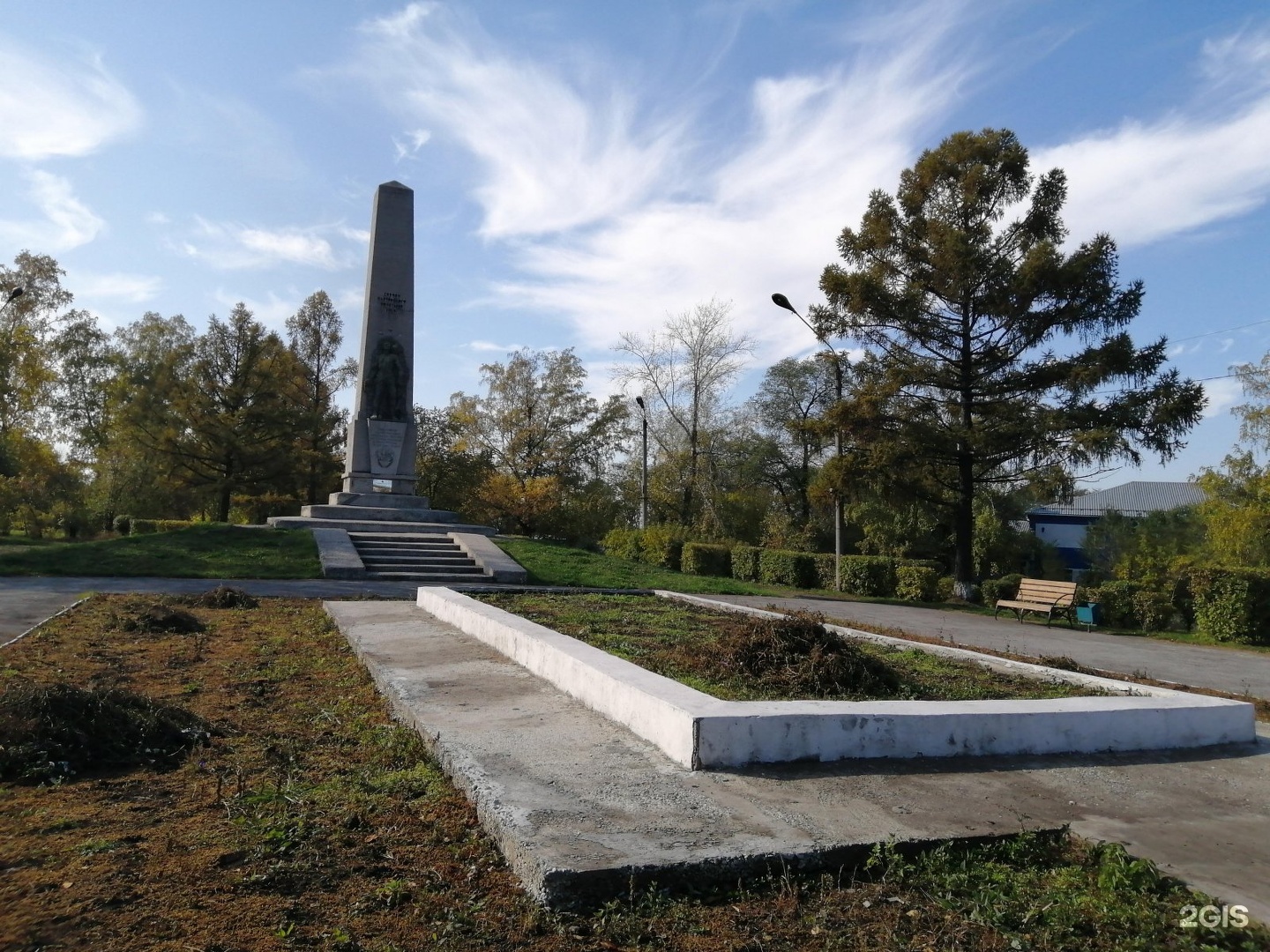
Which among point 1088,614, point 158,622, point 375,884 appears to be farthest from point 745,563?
point 375,884

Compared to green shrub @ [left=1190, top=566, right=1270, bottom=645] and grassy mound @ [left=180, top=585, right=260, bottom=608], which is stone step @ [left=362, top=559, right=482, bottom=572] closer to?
grassy mound @ [left=180, top=585, right=260, bottom=608]

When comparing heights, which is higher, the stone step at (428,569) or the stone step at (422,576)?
the stone step at (428,569)

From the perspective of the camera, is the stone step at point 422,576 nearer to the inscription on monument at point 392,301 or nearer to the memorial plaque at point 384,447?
the memorial plaque at point 384,447

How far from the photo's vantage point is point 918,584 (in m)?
20.2

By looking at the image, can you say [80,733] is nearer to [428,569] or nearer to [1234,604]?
[428,569]

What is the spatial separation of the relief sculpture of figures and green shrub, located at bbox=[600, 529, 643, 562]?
27.8 feet

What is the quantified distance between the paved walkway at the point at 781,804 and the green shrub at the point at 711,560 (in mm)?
19861

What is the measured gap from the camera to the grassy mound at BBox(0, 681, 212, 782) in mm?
4094

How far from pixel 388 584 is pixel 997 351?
1496cm

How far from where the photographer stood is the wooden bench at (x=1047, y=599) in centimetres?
1524

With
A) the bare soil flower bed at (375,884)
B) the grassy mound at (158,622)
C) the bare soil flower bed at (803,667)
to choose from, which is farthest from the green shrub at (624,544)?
the bare soil flower bed at (375,884)

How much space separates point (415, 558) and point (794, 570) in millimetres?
9859

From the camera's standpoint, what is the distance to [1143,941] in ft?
8.47

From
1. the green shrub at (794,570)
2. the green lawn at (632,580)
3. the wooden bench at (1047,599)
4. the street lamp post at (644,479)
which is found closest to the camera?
the wooden bench at (1047,599)
